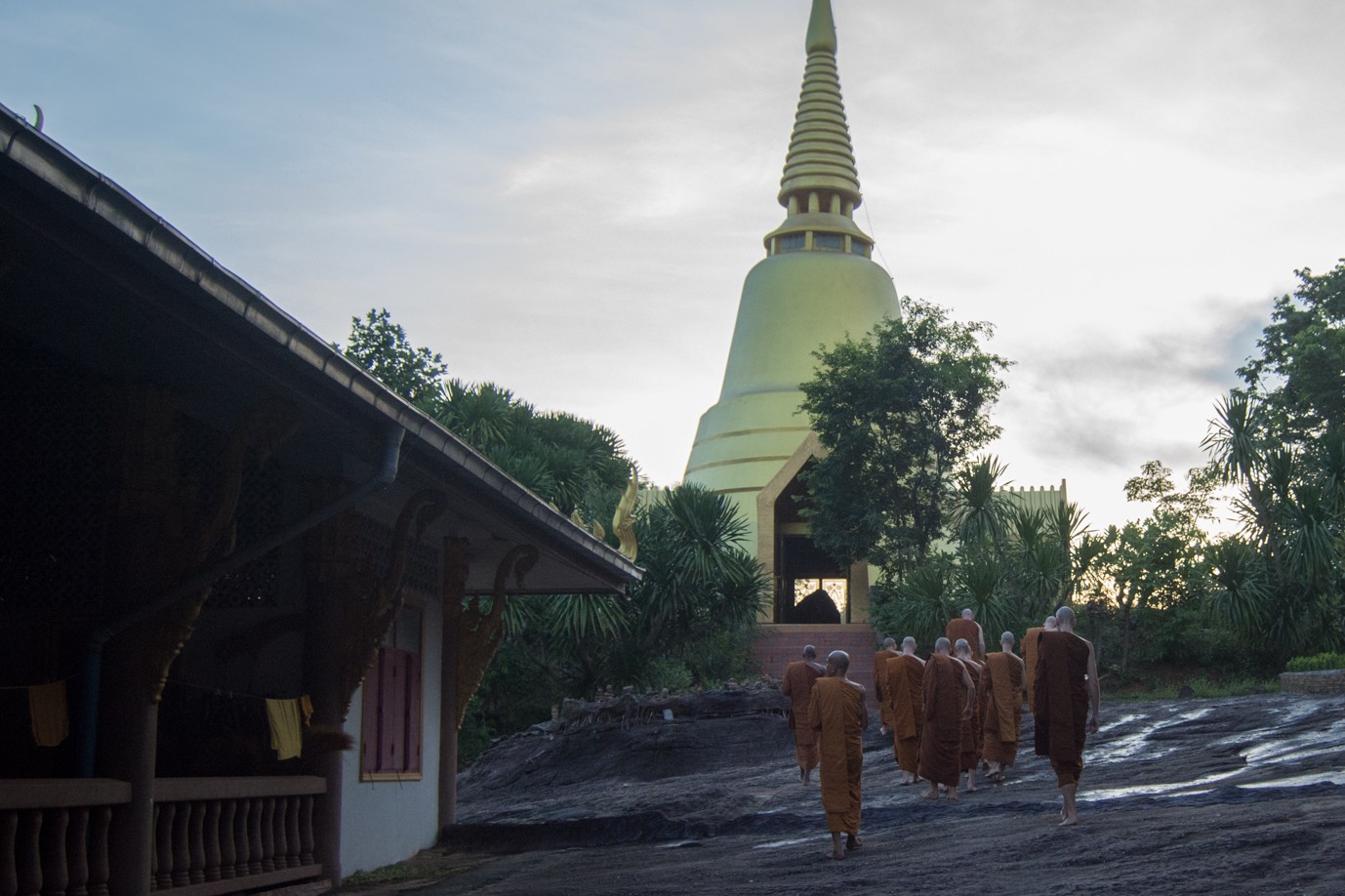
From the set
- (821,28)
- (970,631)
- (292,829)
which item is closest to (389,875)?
(292,829)

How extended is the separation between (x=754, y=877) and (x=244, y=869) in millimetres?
2939

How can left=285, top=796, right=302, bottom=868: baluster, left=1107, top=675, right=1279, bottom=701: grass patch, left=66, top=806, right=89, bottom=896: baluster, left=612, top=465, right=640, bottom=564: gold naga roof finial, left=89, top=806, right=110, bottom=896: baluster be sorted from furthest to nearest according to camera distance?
1. left=1107, top=675, right=1279, bottom=701: grass patch
2. left=612, top=465, right=640, bottom=564: gold naga roof finial
3. left=285, top=796, right=302, bottom=868: baluster
4. left=89, top=806, right=110, bottom=896: baluster
5. left=66, top=806, right=89, bottom=896: baluster

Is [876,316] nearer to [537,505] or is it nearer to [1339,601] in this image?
[1339,601]

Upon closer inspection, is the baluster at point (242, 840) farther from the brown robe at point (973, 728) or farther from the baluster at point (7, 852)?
the brown robe at point (973, 728)

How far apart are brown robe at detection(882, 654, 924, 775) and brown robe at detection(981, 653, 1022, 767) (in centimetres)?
65

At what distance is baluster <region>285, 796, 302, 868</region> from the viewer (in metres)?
8.76

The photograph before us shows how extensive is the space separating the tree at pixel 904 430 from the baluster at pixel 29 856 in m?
21.2

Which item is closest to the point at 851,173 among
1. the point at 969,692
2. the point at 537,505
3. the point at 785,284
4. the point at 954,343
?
the point at 785,284

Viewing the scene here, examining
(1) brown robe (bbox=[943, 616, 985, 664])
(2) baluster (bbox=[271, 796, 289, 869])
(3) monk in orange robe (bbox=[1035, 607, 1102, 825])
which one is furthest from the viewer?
(1) brown robe (bbox=[943, 616, 985, 664])

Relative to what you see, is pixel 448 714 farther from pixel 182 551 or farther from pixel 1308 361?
pixel 1308 361

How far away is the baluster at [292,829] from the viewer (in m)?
8.76

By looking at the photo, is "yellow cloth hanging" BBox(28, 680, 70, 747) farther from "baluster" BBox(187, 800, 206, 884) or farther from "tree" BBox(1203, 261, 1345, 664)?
"tree" BBox(1203, 261, 1345, 664)

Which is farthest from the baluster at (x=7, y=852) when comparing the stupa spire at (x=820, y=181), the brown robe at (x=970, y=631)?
the stupa spire at (x=820, y=181)

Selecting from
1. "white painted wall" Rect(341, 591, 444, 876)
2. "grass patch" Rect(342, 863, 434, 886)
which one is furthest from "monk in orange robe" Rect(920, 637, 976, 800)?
"grass patch" Rect(342, 863, 434, 886)
